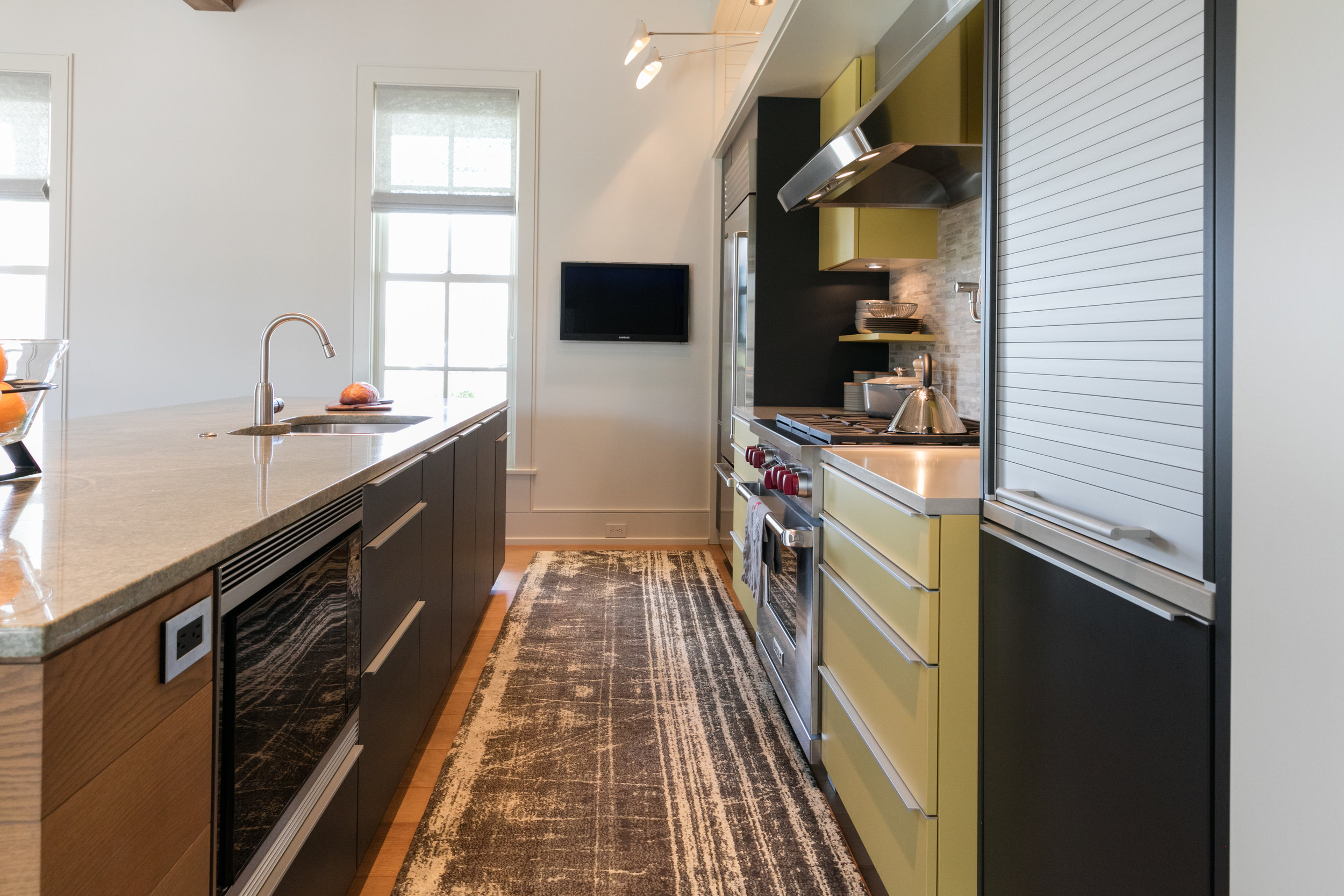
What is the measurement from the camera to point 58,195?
4.83 meters

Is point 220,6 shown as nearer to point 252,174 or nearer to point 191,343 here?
point 252,174

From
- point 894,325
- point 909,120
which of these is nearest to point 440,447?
point 909,120

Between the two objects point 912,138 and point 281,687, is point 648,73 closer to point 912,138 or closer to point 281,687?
point 912,138

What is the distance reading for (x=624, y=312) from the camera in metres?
4.98

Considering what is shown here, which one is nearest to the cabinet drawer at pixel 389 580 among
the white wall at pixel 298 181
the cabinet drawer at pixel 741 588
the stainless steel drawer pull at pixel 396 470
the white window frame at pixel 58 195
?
the stainless steel drawer pull at pixel 396 470

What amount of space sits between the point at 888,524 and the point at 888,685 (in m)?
0.30

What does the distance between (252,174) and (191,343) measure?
1.03 metres

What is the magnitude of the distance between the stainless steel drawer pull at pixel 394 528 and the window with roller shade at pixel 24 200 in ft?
13.7

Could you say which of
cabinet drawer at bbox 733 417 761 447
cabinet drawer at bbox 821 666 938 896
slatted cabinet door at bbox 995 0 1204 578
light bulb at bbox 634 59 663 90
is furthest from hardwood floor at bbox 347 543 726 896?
light bulb at bbox 634 59 663 90

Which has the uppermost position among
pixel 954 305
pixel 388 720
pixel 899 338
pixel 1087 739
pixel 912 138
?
pixel 912 138

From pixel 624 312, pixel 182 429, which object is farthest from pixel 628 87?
pixel 182 429

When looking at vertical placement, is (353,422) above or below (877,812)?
above

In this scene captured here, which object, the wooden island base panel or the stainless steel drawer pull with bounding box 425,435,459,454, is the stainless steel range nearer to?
the stainless steel drawer pull with bounding box 425,435,459,454

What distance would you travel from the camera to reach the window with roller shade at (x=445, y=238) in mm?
4938
